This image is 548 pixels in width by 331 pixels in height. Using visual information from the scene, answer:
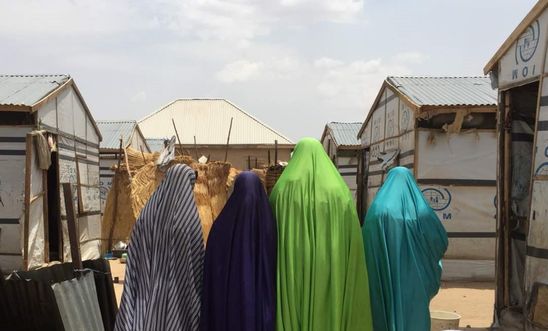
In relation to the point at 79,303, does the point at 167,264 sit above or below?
above

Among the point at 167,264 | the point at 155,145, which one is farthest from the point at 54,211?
the point at 155,145

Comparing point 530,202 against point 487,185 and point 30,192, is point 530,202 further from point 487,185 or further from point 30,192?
point 30,192

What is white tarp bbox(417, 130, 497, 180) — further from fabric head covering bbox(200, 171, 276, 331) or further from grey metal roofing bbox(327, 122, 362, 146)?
grey metal roofing bbox(327, 122, 362, 146)

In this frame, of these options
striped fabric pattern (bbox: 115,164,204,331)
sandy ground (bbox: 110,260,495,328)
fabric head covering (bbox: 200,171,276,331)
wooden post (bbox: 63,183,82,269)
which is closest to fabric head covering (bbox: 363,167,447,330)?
fabric head covering (bbox: 200,171,276,331)

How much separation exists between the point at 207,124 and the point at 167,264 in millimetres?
23148

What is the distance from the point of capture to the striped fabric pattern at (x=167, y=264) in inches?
108

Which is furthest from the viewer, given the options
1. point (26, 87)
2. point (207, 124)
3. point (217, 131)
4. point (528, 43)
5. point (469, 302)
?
point (207, 124)

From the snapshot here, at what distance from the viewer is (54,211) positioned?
8.33 metres

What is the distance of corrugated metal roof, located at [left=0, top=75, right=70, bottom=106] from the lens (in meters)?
7.44

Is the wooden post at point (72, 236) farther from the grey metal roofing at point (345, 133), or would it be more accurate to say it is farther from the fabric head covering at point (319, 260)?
the grey metal roofing at point (345, 133)

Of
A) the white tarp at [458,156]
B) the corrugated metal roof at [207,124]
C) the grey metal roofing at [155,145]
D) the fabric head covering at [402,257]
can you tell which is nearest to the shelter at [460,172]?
the white tarp at [458,156]

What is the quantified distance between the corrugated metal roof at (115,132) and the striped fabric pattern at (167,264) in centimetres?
1211

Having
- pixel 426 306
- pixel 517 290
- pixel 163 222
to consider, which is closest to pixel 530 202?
pixel 517 290

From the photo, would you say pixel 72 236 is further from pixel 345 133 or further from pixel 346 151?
pixel 345 133
